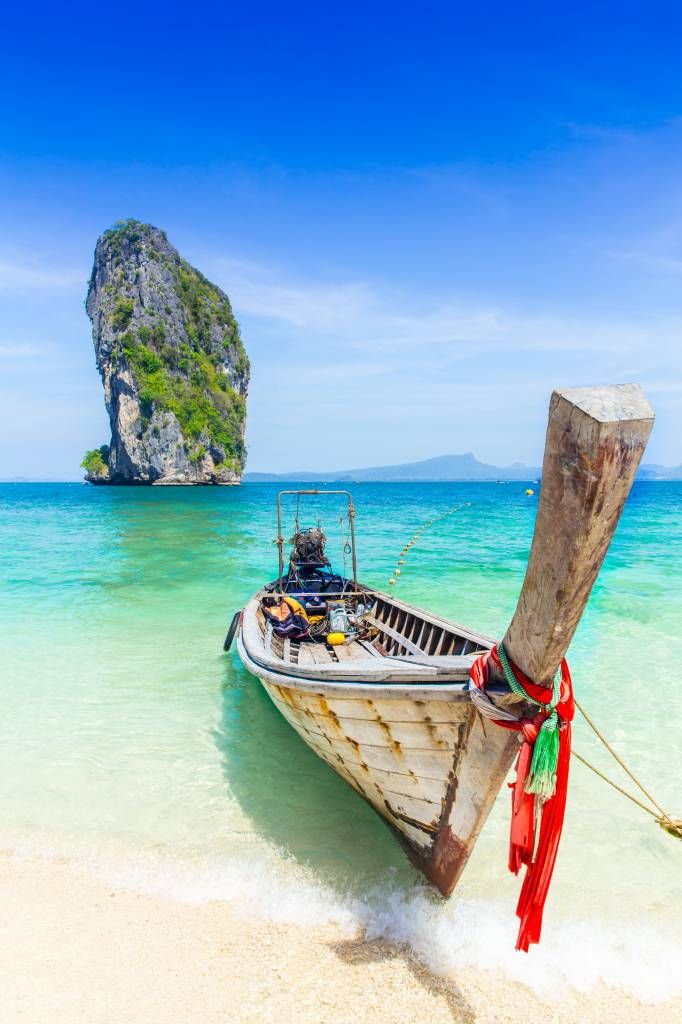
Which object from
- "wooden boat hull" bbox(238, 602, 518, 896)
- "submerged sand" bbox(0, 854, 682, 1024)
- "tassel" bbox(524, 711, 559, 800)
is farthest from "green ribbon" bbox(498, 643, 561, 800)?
"submerged sand" bbox(0, 854, 682, 1024)

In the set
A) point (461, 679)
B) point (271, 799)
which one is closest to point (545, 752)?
point (461, 679)

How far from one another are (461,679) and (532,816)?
72 centimetres

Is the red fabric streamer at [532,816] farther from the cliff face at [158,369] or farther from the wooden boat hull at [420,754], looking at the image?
the cliff face at [158,369]

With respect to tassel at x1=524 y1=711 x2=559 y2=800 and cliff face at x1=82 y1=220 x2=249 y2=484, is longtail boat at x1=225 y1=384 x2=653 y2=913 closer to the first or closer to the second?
tassel at x1=524 y1=711 x2=559 y2=800

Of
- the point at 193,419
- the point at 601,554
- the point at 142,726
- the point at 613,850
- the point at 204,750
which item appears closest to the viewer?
the point at 601,554

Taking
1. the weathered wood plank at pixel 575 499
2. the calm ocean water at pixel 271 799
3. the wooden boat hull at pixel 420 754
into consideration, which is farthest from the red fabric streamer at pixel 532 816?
the calm ocean water at pixel 271 799

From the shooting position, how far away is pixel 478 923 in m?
3.88

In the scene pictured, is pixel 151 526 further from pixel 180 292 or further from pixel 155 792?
pixel 180 292

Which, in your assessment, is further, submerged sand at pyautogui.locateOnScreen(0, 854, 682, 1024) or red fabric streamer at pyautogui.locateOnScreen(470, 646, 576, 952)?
submerged sand at pyautogui.locateOnScreen(0, 854, 682, 1024)

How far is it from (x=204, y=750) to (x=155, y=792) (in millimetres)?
883

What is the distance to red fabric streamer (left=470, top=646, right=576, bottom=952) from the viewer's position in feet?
8.83

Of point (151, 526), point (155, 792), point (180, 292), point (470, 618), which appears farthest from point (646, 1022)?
point (180, 292)

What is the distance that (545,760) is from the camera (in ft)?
8.73

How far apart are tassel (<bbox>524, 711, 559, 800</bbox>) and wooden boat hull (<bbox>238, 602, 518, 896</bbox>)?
241 millimetres
